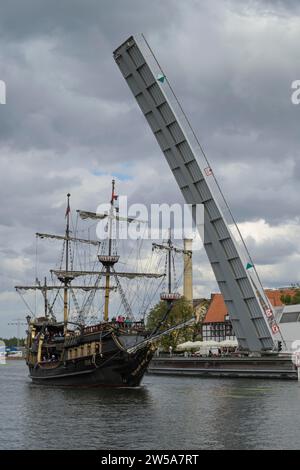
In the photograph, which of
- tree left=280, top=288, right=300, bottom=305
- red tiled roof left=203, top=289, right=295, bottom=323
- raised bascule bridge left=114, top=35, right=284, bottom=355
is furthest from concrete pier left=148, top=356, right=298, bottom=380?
red tiled roof left=203, top=289, right=295, bottom=323

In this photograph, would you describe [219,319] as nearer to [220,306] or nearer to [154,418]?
[220,306]

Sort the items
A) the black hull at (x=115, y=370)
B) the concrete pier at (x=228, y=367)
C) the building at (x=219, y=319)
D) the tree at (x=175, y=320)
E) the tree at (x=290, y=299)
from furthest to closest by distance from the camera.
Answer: the building at (x=219, y=319) → the tree at (x=290, y=299) → the tree at (x=175, y=320) → the concrete pier at (x=228, y=367) → the black hull at (x=115, y=370)

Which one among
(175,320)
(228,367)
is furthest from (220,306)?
(228,367)

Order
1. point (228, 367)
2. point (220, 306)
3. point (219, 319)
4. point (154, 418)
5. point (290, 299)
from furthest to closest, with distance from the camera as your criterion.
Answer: point (220, 306)
point (219, 319)
point (290, 299)
point (228, 367)
point (154, 418)

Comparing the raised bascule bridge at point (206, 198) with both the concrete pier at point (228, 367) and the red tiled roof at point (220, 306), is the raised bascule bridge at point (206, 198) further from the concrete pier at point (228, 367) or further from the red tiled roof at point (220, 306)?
the red tiled roof at point (220, 306)

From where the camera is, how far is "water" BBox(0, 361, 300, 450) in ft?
63.1

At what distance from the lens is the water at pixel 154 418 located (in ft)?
63.1

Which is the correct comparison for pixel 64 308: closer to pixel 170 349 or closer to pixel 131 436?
pixel 170 349

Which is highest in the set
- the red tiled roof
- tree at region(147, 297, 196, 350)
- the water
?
the red tiled roof

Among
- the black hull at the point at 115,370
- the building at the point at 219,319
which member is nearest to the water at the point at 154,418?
the black hull at the point at 115,370

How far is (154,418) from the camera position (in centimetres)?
2427

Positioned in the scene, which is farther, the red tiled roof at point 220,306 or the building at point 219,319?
the red tiled roof at point 220,306

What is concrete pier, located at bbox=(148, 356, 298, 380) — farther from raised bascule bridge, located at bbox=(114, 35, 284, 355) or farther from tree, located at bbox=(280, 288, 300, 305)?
tree, located at bbox=(280, 288, 300, 305)

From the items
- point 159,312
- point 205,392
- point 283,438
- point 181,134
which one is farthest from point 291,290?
point 283,438
